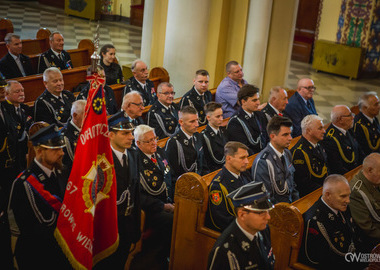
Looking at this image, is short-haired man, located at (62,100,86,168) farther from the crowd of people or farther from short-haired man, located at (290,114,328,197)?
short-haired man, located at (290,114,328,197)

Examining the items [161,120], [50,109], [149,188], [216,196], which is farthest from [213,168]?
[50,109]

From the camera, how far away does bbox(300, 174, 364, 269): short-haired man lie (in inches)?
165

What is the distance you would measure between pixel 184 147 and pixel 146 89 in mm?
2260

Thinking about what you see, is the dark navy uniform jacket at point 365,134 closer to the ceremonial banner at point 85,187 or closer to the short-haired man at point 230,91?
the short-haired man at point 230,91

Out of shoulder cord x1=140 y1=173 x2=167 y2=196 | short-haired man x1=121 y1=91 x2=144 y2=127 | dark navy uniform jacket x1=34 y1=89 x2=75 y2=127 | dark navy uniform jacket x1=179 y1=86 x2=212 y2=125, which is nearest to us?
shoulder cord x1=140 y1=173 x2=167 y2=196

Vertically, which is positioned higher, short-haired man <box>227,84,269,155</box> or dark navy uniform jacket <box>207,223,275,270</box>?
short-haired man <box>227,84,269,155</box>

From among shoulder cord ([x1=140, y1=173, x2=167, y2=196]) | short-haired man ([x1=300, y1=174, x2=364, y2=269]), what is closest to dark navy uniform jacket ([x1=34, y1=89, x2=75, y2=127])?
shoulder cord ([x1=140, y1=173, x2=167, y2=196])

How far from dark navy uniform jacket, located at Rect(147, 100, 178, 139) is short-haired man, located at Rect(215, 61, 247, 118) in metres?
1.29

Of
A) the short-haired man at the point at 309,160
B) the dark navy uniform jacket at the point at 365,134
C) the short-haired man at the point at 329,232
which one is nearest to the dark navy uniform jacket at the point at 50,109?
the short-haired man at the point at 309,160

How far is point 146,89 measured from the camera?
771 cm

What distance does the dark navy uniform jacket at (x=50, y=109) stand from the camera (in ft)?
21.4

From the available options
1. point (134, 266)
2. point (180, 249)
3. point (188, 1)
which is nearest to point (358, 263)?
point (180, 249)

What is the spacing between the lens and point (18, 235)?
3.74 metres

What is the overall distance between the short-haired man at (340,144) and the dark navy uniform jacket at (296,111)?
3.59ft
